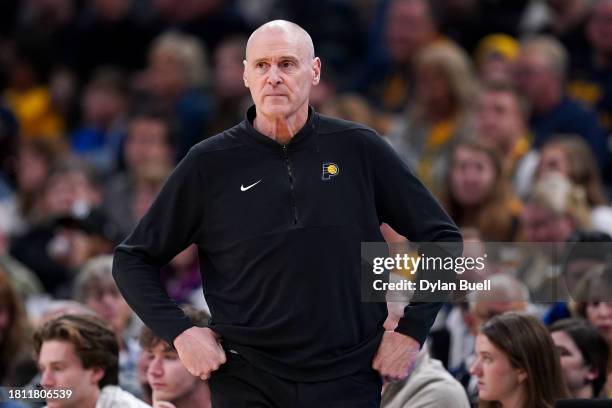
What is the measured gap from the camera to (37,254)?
1034 cm

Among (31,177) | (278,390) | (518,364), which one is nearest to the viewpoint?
(278,390)

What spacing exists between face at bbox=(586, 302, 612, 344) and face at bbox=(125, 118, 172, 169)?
5257 millimetres

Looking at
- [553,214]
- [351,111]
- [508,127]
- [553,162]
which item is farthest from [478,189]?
[351,111]

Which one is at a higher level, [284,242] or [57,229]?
[57,229]

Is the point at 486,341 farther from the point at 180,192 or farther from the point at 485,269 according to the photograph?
the point at 180,192

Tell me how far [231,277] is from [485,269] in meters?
1.40

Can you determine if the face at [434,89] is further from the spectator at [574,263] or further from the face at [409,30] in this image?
the spectator at [574,263]

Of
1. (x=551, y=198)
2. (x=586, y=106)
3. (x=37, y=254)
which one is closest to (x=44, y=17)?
(x=37, y=254)

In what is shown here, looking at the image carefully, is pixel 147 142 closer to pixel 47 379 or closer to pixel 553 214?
pixel 553 214

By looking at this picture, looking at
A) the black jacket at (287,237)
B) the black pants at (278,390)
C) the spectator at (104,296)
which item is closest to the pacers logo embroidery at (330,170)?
the black jacket at (287,237)

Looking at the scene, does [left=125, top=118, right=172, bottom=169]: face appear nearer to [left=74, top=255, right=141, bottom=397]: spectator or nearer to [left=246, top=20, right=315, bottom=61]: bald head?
[left=74, top=255, right=141, bottom=397]: spectator

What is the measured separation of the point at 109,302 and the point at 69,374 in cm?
195

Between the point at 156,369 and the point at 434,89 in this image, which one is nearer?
the point at 156,369

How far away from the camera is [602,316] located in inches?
252
